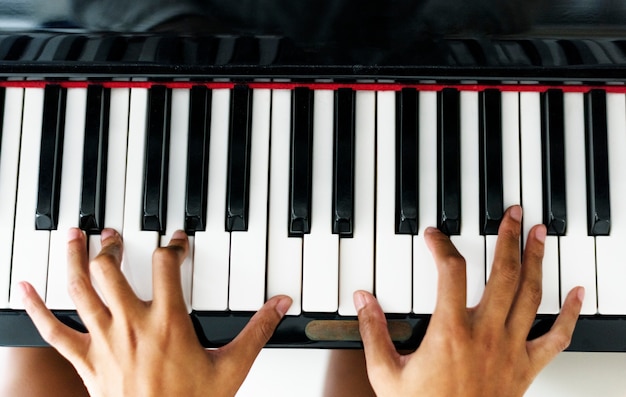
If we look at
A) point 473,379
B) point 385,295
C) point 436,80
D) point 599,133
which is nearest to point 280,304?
point 385,295

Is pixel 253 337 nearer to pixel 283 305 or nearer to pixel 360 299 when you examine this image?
pixel 283 305

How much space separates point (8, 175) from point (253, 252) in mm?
386

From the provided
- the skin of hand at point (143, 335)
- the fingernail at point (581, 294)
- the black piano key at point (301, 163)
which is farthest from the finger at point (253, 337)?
the fingernail at point (581, 294)

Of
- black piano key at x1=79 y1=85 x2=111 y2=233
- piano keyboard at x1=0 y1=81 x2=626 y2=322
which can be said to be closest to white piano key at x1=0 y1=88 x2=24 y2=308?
piano keyboard at x1=0 y1=81 x2=626 y2=322

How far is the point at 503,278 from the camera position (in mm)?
806

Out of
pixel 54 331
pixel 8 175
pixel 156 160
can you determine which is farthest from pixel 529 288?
pixel 8 175

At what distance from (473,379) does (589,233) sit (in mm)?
276

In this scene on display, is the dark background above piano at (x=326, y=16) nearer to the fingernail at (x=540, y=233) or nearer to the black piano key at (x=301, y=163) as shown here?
the black piano key at (x=301, y=163)

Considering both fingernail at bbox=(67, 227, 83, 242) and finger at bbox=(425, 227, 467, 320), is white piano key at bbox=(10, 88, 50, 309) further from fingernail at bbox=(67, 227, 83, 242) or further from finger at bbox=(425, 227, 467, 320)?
finger at bbox=(425, 227, 467, 320)

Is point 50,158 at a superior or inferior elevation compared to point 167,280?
superior

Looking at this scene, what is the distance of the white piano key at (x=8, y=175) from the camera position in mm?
847

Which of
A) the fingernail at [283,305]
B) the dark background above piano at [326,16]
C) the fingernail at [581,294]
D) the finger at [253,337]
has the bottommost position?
the finger at [253,337]

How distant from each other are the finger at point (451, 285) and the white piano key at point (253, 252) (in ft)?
0.83

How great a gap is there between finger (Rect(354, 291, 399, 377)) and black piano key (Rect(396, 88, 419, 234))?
4.5 inches
